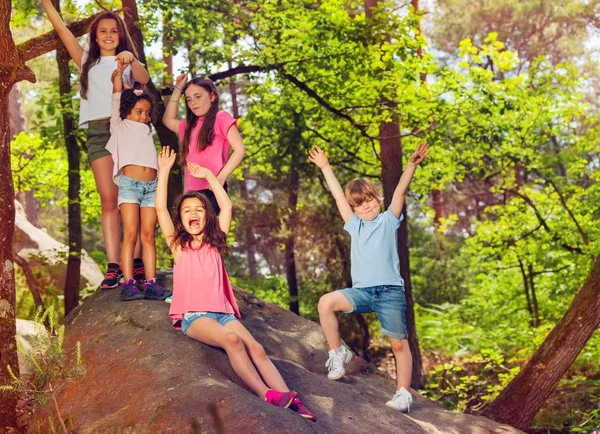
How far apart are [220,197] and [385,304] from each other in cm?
155

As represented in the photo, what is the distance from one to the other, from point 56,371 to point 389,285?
256 cm

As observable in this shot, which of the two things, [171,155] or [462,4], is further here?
[462,4]

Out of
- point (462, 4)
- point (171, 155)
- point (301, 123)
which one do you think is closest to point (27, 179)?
point (301, 123)

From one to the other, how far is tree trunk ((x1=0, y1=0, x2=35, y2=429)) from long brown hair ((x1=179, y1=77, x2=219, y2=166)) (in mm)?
1467

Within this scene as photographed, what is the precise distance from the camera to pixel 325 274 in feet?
43.2

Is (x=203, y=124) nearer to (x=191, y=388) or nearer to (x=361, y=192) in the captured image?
(x=361, y=192)

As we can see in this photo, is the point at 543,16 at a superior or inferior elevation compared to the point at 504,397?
superior

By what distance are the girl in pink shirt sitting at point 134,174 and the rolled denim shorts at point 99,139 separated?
177 mm

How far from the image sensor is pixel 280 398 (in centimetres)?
432

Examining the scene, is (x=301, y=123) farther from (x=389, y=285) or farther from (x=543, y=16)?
(x=543, y=16)

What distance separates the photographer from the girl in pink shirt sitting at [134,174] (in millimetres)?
5660

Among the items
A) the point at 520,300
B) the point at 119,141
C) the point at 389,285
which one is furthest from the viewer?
the point at 520,300

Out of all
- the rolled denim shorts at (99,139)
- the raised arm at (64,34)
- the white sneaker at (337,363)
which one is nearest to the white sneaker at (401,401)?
the white sneaker at (337,363)

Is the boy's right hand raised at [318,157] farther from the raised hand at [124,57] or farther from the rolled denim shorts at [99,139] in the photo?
the rolled denim shorts at [99,139]
